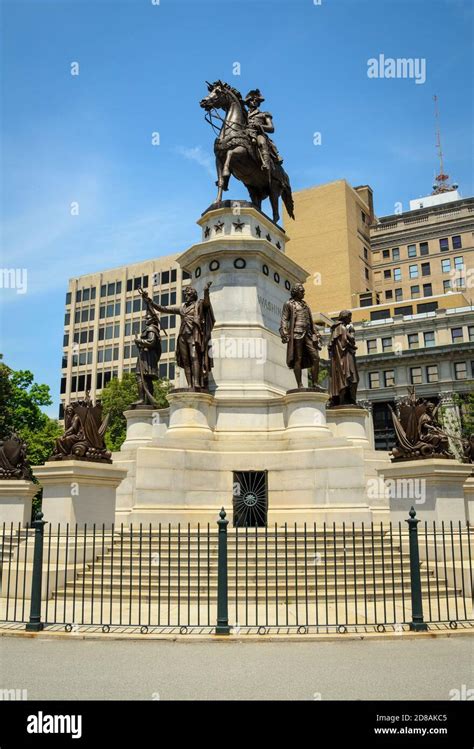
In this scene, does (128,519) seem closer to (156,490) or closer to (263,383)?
(156,490)

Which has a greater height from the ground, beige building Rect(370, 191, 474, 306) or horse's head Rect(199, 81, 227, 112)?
beige building Rect(370, 191, 474, 306)

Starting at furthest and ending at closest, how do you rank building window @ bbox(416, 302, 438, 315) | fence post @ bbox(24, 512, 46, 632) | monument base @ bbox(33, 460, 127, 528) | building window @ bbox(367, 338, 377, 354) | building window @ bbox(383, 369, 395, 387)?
building window @ bbox(416, 302, 438, 315) → building window @ bbox(367, 338, 377, 354) → building window @ bbox(383, 369, 395, 387) → monument base @ bbox(33, 460, 127, 528) → fence post @ bbox(24, 512, 46, 632)

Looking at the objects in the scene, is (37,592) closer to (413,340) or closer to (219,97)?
(219,97)

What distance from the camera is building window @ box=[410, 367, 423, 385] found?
2707 inches

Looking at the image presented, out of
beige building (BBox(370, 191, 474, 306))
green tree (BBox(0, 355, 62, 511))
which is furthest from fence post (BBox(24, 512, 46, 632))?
beige building (BBox(370, 191, 474, 306))

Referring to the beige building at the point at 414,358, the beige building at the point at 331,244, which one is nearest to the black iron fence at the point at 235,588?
the beige building at the point at 414,358

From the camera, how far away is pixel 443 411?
57.2 metres

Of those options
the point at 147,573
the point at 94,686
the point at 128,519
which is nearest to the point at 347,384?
the point at 128,519

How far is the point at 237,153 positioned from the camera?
24.7 m

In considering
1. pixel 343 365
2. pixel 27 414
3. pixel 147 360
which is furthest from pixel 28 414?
pixel 343 365

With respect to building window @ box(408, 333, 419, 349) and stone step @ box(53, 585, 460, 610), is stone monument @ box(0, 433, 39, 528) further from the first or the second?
building window @ box(408, 333, 419, 349)

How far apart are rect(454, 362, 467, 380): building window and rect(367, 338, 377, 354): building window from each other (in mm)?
9274

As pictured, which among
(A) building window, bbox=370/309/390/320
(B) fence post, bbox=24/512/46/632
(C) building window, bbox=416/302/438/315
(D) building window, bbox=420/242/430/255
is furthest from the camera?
(D) building window, bbox=420/242/430/255

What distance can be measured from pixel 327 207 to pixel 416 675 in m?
92.3
